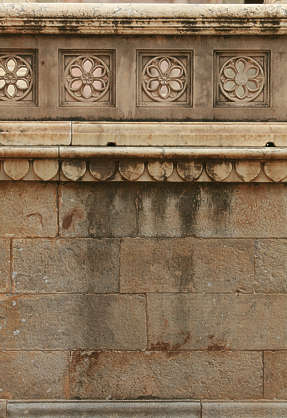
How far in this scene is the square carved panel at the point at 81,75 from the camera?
430 centimetres

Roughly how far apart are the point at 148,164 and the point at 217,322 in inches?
53.8

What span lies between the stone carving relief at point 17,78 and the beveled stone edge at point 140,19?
214 millimetres

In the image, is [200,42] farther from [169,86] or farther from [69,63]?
[69,63]

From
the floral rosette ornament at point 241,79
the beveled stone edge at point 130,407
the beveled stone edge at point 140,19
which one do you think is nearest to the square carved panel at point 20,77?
the beveled stone edge at point 140,19

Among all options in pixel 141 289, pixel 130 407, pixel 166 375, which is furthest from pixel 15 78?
pixel 130 407

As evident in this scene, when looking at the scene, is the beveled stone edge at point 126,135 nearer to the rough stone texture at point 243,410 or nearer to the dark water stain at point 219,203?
the dark water stain at point 219,203

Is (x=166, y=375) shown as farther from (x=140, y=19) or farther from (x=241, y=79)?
(x=140, y=19)

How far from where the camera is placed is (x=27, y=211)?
13.9ft

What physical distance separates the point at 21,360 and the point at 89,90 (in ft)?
7.35

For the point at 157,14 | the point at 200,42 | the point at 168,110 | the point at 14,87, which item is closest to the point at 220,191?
the point at 168,110

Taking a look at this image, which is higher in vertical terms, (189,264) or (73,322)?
(189,264)

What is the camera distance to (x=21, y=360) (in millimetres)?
4238

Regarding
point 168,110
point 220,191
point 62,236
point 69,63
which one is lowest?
point 62,236

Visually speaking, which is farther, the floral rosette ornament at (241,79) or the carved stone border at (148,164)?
the floral rosette ornament at (241,79)
